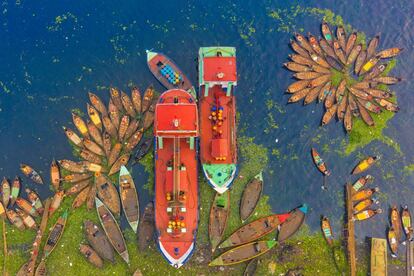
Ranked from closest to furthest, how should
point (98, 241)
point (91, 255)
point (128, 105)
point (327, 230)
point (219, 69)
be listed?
point (219, 69) < point (91, 255) < point (98, 241) < point (327, 230) < point (128, 105)

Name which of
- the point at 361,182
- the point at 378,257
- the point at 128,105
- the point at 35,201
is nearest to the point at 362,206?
the point at 361,182

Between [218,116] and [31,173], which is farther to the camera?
[31,173]

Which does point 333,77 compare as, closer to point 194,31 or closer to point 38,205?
point 194,31

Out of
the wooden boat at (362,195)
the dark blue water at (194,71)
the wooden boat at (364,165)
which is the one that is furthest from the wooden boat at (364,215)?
the wooden boat at (364,165)

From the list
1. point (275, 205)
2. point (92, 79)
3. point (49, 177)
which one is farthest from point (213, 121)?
point (49, 177)

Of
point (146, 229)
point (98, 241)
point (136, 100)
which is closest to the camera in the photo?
point (98, 241)

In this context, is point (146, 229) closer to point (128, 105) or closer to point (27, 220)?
point (27, 220)

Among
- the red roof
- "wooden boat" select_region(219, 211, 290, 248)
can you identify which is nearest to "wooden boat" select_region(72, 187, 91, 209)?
"wooden boat" select_region(219, 211, 290, 248)

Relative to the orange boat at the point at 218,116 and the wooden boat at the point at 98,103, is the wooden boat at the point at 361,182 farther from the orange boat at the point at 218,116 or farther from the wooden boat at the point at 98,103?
the wooden boat at the point at 98,103
